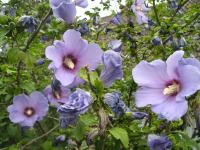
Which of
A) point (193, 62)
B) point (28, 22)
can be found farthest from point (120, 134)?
point (28, 22)

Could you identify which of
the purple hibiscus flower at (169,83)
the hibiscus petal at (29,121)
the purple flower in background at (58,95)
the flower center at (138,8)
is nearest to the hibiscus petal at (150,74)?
the purple hibiscus flower at (169,83)

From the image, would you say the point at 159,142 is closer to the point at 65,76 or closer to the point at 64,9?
the point at 65,76

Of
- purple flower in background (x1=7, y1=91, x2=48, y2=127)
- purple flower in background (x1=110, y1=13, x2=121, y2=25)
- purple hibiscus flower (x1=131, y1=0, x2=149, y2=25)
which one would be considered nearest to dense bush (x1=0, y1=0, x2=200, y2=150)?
purple flower in background (x1=7, y1=91, x2=48, y2=127)

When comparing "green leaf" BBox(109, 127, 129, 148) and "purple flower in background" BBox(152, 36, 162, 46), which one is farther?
"purple flower in background" BBox(152, 36, 162, 46)

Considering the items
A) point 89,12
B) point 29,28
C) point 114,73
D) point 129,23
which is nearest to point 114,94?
point 114,73

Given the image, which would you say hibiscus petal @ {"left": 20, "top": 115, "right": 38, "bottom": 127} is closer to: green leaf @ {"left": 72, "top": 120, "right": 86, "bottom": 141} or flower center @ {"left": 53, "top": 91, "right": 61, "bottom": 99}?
flower center @ {"left": 53, "top": 91, "right": 61, "bottom": 99}

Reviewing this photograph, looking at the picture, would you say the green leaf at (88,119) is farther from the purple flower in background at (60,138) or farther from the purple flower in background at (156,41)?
the purple flower in background at (156,41)
